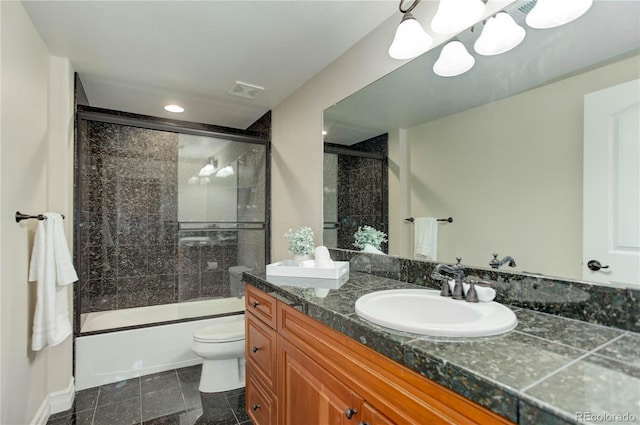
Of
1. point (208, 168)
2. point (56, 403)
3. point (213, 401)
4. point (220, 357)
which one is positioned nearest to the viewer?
point (56, 403)

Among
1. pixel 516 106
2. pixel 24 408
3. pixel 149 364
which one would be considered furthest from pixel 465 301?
pixel 149 364

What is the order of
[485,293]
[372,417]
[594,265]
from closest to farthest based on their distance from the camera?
[372,417] < [594,265] < [485,293]

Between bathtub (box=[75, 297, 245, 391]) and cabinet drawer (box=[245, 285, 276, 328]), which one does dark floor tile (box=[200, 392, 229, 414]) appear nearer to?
bathtub (box=[75, 297, 245, 391])

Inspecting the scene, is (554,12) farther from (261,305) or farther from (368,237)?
(261,305)

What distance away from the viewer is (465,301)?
113cm

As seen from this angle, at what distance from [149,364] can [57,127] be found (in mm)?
1829

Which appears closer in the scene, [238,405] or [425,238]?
[425,238]

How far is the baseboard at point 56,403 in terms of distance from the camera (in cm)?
187

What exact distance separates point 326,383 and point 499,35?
1438 mm

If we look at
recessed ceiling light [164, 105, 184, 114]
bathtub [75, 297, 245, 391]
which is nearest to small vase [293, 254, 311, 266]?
bathtub [75, 297, 245, 391]

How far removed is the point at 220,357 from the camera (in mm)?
2225

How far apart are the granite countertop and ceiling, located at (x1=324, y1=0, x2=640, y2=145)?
824mm

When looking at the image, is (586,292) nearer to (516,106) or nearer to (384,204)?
(516,106)

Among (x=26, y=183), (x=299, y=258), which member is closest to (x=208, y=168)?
(x=26, y=183)
